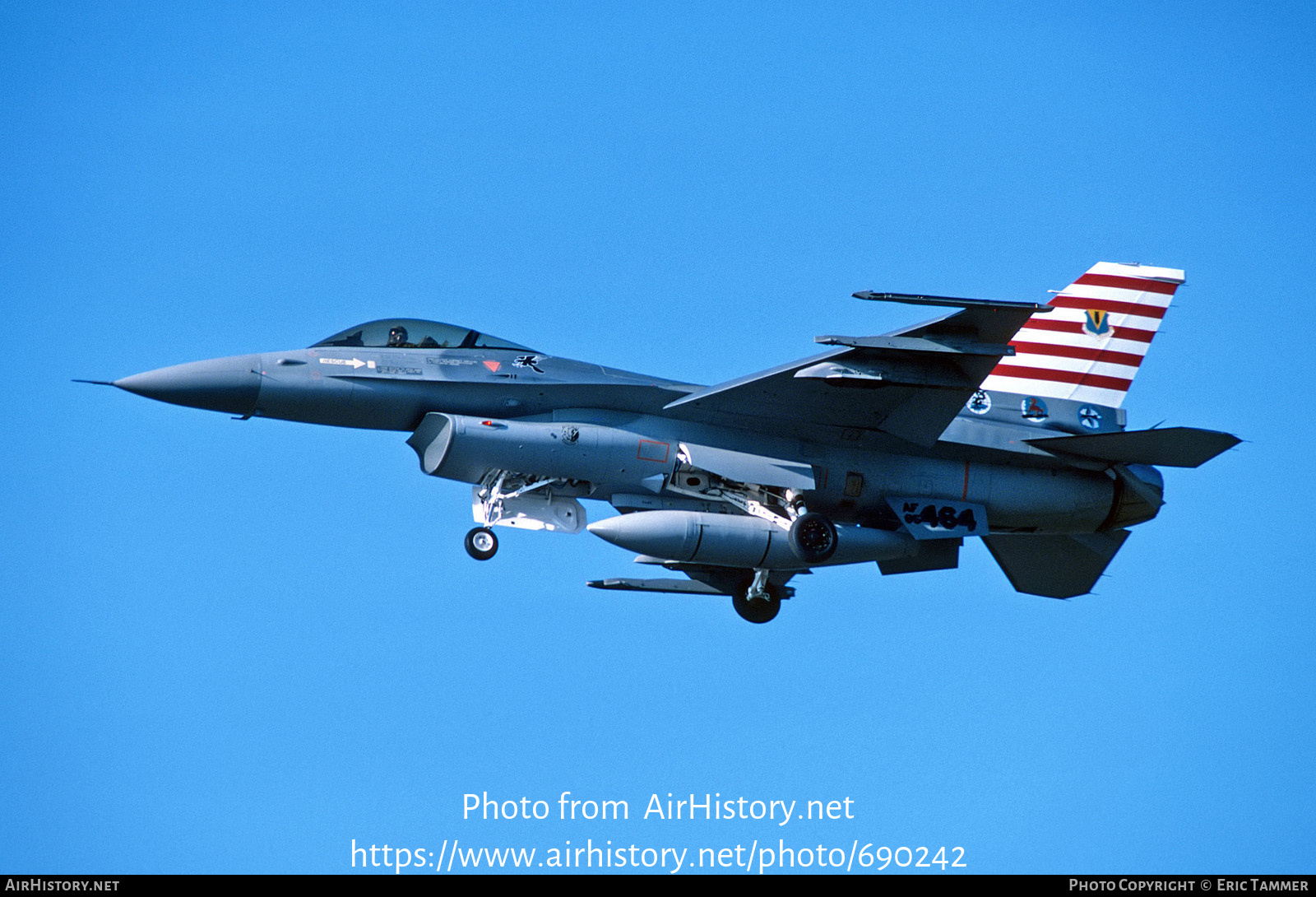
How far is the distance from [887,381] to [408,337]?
561 cm

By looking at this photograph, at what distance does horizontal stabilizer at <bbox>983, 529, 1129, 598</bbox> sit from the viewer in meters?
21.7

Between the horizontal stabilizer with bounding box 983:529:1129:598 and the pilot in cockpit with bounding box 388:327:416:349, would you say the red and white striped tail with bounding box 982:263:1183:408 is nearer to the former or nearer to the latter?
the horizontal stabilizer with bounding box 983:529:1129:598

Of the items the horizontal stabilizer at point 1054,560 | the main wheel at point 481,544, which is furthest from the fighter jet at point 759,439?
the horizontal stabilizer at point 1054,560

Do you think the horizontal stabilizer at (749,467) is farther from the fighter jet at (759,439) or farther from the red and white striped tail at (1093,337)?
the red and white striped tail at (1093,337)

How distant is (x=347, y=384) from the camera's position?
60.4 ft

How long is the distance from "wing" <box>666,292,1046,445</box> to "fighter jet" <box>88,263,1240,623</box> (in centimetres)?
3

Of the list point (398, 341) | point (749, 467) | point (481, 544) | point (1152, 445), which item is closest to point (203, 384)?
point (398, 341)

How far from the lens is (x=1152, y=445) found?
20.0 m

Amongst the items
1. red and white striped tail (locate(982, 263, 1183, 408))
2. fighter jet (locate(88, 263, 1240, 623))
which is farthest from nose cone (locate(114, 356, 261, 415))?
red and white striped tail (locate(982, 263, 1183, 408))

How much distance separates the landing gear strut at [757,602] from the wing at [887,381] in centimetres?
Result: 264

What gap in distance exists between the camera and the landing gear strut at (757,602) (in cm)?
2117

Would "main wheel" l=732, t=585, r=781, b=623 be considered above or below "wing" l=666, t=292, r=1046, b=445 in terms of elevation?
below
